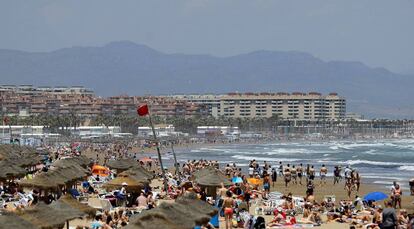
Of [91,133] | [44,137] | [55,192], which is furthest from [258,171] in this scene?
[91,133]

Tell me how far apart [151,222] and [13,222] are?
1.95 metres

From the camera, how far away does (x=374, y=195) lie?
21.9 metres

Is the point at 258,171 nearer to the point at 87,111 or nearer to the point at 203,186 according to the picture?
the point at 203,186

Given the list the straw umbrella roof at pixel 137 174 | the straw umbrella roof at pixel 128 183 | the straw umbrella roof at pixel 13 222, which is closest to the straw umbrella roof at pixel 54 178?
the straw umbrella roof at pixel 128 183

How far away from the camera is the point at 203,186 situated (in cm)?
2195

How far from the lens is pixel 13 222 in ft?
38.6

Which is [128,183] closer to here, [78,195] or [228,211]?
[78,195]

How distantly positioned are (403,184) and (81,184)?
1415 centimetres

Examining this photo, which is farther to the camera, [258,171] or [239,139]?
[239,139]

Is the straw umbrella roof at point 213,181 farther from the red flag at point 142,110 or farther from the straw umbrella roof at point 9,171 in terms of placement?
the straw umbrella roof at point 9,171

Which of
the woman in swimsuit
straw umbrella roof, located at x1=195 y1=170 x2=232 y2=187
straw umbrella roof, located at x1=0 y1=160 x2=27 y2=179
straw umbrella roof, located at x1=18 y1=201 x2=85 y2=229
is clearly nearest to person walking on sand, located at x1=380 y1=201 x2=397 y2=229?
the woman in swimsuit

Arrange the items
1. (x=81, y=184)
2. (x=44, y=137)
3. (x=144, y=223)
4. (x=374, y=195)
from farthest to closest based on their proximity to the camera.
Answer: (x=44, y=137)
(x=81, y=184)
(x=374, y=195)
(x=144, y=223)

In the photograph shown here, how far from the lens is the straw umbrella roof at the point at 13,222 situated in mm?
11602

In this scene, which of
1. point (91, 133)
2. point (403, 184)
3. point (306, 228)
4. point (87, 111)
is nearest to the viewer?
point (306, 228)
